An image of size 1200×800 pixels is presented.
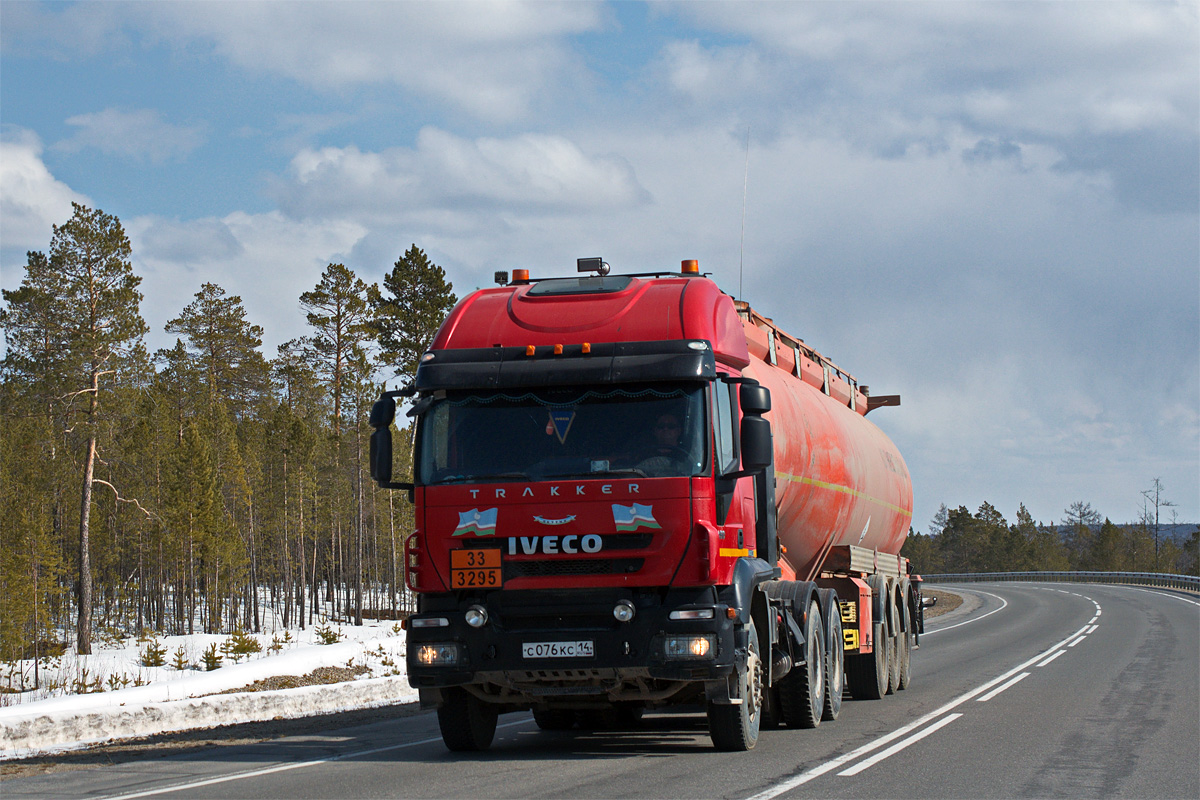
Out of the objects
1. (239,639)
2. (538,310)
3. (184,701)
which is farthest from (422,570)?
(239,639)

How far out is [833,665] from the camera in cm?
1266

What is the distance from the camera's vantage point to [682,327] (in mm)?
9578

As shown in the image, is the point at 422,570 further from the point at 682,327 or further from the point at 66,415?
the point at 66,415

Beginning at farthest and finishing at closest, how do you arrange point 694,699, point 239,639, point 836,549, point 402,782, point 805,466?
1. point 239,639
2. point 836,549
3. point 805,466
4. point 694,699
5. point 402,782

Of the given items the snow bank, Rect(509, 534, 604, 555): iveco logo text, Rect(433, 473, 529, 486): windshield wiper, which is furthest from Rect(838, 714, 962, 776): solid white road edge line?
the snow bank

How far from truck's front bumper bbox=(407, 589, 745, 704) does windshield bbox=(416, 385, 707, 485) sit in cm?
96

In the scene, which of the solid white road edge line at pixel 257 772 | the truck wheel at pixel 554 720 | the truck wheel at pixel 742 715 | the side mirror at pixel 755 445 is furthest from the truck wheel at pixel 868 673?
the side mirror at pixel 755 445

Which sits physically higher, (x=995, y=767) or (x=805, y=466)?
(x=805, y=466)

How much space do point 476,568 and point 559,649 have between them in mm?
895

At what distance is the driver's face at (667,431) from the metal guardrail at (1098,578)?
209 feet

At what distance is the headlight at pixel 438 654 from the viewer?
30.0 feet

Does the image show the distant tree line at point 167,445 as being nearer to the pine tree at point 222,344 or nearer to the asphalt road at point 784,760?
the pine tree at point 222,344

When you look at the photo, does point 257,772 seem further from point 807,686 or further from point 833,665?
point 833,665

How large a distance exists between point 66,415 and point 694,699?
3480 cm
